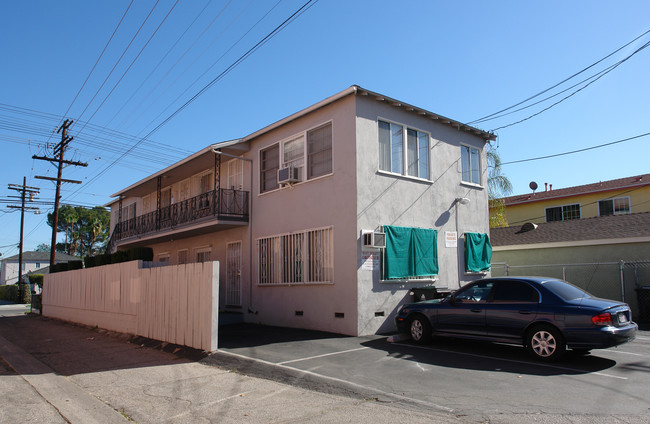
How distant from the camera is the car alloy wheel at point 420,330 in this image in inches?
403

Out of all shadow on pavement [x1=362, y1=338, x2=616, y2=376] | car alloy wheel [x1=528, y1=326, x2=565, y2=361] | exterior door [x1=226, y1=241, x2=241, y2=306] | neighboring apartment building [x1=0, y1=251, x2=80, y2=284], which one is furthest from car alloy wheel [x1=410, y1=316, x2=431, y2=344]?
neighboring apartment building [x1=0, y1=251, x2=80, y2=284]

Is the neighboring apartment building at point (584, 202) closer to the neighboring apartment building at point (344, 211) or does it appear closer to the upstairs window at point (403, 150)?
the neighboring apartment building at point (344, 211)

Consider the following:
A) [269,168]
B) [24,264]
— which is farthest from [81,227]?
[269,168]

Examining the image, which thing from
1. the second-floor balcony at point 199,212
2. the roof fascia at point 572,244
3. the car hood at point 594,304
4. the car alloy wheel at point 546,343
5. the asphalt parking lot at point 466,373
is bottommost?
the asphalt parking lot at point 466,373

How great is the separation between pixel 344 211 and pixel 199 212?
7.40 meters

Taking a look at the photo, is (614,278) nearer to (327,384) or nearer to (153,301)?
(327,384)

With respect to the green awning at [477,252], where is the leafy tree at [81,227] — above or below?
above

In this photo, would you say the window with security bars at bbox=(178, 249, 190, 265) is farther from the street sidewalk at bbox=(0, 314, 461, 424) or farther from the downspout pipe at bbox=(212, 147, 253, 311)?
the street sidewalk at bbox=(0, 314, 461, 424)

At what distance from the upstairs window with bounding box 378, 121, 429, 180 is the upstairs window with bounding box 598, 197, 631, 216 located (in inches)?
672

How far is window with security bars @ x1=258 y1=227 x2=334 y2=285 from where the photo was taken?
13.1 metres

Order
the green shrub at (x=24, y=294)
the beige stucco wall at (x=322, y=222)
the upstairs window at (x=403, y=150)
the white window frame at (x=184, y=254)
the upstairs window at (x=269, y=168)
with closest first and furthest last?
the beige stucco wall at (x=322, y=222) → the upstairs window at (x=403, y=150) → the upstairs window at (x=269, y=168) → the white window frame at (x=184, y=254) → the green shrub at (x=24, y=294)

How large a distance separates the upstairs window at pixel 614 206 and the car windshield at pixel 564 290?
2027 cm

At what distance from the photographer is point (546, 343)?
831 cm

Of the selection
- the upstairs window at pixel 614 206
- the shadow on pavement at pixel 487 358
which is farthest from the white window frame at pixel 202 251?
the upstairs window at pixel 614 206
